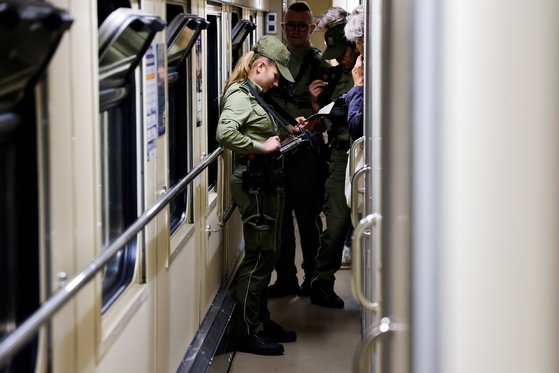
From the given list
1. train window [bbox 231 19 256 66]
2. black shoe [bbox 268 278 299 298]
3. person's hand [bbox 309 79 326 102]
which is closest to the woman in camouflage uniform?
person's hand [bbox 309 79 326 102]

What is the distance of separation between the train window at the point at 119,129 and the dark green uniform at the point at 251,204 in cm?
195

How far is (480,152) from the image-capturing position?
0.89m

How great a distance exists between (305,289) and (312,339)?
101cm

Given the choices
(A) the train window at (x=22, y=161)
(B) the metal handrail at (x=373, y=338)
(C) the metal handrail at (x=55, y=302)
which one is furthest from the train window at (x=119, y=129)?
(B) the metal handrail at (x=373, y=338)

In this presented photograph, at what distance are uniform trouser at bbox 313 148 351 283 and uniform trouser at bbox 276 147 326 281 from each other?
4.6 inches

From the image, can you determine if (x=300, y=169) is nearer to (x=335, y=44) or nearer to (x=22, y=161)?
(x=335, y=44)

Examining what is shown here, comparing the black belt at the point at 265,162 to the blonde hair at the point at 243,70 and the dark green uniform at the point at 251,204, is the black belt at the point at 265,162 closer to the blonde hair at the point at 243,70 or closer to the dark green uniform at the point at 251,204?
the dark green uniform at the point at 251,204

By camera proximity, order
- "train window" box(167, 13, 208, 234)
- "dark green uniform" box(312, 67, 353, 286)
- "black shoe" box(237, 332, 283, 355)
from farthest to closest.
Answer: "dark green uniform" box(312, 67, 353, 286)
"black shoe" box(237, 332, 283, 355)
"train window" box(167, 13, 208, 234)

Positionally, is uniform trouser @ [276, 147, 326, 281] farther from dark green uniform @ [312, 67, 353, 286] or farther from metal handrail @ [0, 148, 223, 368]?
metal handrail @ [0, 148, 223, 368]

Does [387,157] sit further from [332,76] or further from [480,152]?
[332,76]

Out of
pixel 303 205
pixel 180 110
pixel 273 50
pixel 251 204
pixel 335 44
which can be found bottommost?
pixel 303 205

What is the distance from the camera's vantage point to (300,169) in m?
6.78

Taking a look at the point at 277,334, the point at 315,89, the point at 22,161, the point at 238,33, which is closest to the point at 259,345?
the point at 277,334

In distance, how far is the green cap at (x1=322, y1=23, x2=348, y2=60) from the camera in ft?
22.0
